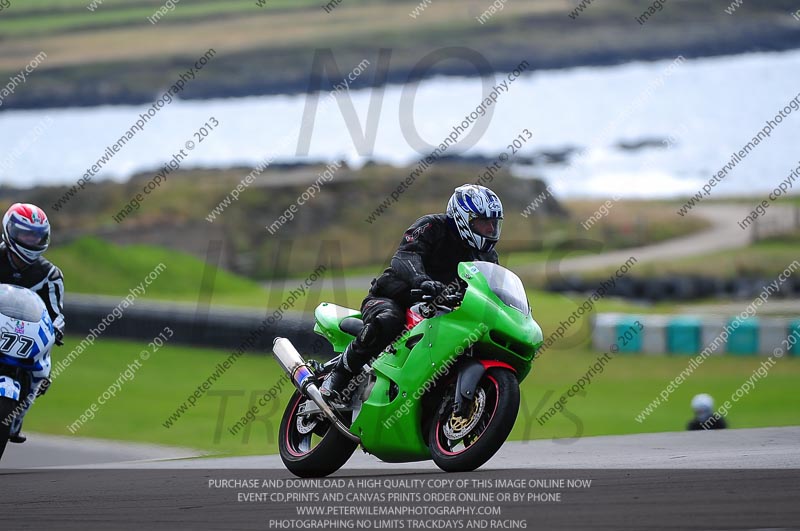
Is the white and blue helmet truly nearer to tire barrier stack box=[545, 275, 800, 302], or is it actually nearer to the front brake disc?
the front brake disc

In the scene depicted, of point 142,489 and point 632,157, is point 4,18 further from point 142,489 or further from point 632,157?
point 142,489

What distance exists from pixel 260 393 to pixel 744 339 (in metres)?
8.08

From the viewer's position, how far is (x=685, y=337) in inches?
847

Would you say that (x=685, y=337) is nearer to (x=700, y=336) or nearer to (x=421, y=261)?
(x=700, y=336)

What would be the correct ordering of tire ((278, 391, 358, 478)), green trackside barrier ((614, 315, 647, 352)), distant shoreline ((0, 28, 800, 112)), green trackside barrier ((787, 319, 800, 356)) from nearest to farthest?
tire ((278, 391, 358, 478)), green trackside barrier ((787, 319, 800, 356)), green trackside barrier ((614, 315, 647, 352)), distant shoreline ((0, 28, 800, 112))

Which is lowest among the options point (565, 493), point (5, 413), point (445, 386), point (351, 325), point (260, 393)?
point (260, 393)

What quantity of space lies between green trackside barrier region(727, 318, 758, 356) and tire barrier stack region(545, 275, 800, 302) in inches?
328

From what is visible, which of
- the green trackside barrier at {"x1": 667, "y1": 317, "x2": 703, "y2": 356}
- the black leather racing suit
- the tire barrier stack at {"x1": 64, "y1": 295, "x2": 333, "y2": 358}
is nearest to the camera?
the black leather racing suit

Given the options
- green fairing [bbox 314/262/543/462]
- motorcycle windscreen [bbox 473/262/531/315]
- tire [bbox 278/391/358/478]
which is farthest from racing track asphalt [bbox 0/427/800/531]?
motorcycle windscreen [bbox 473/262/531/315]

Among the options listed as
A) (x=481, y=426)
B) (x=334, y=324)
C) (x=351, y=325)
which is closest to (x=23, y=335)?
(x=334, y=324)

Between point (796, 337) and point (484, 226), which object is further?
point (796, 337)

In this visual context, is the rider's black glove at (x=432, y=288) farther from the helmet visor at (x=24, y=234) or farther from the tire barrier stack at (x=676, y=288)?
the tire barrier stack at (x=676, y=288)

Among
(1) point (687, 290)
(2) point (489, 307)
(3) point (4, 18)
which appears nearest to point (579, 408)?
(2) point (489, 307)

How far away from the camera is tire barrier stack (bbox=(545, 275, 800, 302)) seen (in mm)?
29812
